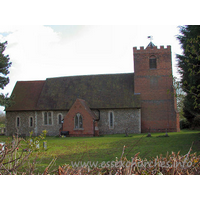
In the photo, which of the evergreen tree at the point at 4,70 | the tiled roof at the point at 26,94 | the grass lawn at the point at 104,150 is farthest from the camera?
the tiled roof at the point at 26,94

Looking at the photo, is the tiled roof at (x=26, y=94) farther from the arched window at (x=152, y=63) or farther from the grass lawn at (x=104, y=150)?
the arched window at (x=152, y=63)

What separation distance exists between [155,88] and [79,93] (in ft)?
35.1

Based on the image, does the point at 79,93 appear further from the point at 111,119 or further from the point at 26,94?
the point at 26,94

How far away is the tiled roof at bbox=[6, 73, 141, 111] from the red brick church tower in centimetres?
160

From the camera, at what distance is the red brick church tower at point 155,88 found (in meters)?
28.9

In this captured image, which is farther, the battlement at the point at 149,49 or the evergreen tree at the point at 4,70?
the battlement at the point at 149,49

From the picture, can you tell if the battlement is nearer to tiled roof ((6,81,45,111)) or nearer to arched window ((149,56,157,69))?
arched window ((149,56,157,69))

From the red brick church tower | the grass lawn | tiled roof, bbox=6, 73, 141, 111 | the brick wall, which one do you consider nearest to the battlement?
the red brick church tower

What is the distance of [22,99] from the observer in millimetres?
32312

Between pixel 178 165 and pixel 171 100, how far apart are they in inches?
1021

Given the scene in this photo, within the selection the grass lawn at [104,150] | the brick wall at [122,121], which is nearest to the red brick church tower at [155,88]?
the brick wall at [122,121]

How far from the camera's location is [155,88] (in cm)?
2969

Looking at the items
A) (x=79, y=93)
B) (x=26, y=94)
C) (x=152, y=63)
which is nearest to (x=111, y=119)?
(x=79, y=93)

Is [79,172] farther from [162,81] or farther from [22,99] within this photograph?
[22,99]
